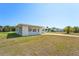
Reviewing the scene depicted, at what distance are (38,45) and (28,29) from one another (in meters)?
0.40

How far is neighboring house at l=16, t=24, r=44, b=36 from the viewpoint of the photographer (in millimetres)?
4998

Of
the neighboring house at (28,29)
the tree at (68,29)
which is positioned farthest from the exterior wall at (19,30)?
the tree at (68,29)

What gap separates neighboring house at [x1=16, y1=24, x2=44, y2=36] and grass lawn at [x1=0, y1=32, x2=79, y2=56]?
3.8 inches

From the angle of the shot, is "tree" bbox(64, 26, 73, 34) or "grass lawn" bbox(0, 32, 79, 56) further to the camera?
"tree" bbox(64, 26, 73, 34)

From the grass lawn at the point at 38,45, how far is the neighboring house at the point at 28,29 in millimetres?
97

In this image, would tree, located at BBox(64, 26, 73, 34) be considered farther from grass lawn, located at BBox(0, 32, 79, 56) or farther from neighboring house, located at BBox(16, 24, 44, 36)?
neighboring house, located at BBox(16, 24, 44, 36)

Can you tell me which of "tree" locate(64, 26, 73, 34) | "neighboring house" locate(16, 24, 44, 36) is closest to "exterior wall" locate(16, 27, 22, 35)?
"neighboring house" locate(16, 24, 44, 36)

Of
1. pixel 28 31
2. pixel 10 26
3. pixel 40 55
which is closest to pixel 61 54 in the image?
pixel 40 55

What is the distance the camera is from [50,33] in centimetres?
511

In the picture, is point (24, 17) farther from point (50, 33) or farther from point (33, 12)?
point (50, 33)

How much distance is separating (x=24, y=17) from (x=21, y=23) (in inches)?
5.4

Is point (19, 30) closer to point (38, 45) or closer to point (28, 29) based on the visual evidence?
point (28, 29)

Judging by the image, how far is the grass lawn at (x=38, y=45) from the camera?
191 inches

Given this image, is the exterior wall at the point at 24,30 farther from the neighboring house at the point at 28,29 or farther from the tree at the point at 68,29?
the tree at the point at 68,29
